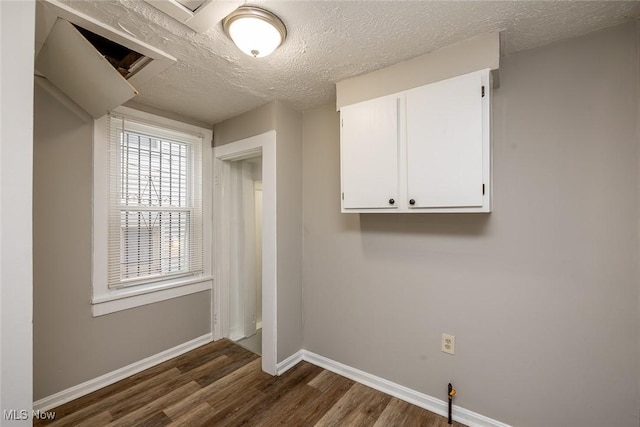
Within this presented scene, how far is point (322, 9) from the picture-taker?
1.29 metres

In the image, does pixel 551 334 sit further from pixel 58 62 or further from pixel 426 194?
pixel 58 62

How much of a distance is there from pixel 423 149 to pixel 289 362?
6.73ft

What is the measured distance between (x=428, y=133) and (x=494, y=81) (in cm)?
48

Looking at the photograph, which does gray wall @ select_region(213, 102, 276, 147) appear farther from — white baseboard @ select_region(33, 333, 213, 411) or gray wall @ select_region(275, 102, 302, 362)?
white baseboard @ select_region(33, 333, 213, 411)

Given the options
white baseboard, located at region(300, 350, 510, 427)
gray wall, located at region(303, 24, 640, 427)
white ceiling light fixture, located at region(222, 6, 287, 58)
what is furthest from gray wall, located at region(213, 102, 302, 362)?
white ceiling light fixture, located at region(222, 6, 287, 58)

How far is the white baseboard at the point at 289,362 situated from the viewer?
2.33 m

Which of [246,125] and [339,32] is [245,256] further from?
[339,32]

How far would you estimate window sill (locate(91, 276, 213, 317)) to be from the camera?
214cm

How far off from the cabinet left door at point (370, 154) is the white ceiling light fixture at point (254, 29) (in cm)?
71

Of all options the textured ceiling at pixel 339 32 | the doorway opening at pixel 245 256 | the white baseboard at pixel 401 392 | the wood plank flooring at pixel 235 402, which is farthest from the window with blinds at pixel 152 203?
the white baseboard at pixel 401 392

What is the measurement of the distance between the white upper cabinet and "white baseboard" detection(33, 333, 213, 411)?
208cm

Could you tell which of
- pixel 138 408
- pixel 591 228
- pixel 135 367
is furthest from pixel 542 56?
pixel 135 367

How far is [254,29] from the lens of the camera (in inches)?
52.1

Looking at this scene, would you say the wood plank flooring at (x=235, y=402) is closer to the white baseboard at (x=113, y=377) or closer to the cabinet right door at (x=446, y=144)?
the white baseboard at (x=113, y=377)
